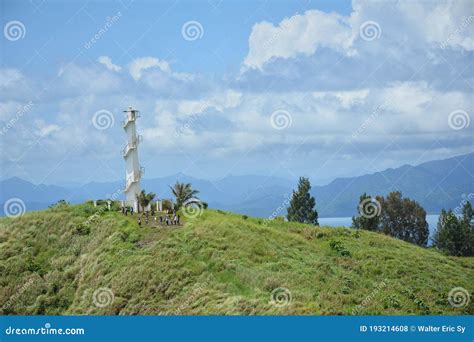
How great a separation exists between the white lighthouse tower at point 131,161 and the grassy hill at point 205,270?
7.84 ft

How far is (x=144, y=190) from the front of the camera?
166 ft

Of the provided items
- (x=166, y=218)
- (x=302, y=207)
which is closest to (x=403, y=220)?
(x=302, y=207)

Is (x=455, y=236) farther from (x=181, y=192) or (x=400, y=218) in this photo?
(x=181, y=192)

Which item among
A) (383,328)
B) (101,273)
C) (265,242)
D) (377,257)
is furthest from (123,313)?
(377,257)

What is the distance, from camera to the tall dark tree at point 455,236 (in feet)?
211

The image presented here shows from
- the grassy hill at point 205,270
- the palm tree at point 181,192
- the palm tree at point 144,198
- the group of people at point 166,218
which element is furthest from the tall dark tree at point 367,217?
the palm tree at point 144,198

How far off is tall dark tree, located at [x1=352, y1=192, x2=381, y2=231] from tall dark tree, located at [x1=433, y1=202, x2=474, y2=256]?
6155 millimetres

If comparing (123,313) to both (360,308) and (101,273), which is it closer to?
(101,273)

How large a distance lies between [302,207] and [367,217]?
21.2 ft

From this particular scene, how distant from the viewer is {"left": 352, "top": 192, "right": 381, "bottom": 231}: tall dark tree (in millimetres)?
67250

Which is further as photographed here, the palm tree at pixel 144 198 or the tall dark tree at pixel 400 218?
the tall dark tree at pixel 400 218

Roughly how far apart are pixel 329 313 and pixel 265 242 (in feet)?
35.9

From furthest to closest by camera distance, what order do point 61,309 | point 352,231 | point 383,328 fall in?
point 352,231, point 61,309, point 383,328

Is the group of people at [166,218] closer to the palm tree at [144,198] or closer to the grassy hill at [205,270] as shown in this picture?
the palm tree at [144,198]
